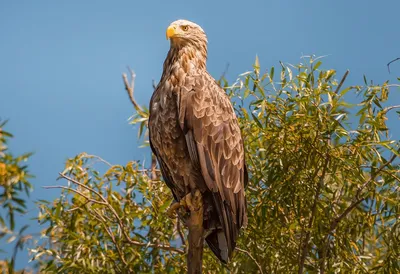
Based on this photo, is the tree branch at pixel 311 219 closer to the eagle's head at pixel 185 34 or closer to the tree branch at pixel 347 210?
the tree branch at pixel 347 210

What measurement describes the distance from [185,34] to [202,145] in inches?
26.2

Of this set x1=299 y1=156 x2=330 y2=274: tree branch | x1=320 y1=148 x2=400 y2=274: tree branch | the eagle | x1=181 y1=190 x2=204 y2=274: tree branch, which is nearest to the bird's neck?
the eagle

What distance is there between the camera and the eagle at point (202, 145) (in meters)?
3.64

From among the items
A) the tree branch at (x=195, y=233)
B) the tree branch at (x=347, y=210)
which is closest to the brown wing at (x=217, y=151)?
the tree branch at (x=195, y=233)

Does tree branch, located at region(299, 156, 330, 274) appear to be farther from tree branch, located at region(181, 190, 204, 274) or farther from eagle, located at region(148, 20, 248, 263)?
tree branch, located at region(181, 190, 204, 274)

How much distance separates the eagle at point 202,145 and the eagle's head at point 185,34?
12mm

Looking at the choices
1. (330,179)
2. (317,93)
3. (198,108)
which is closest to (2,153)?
(198,108)

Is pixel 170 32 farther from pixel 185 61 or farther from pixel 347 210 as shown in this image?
pixel 347 210

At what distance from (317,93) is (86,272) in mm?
1825

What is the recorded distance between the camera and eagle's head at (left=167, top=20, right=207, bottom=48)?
3.96 meters

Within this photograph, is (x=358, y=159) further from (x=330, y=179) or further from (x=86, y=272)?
(x=86, y=272)

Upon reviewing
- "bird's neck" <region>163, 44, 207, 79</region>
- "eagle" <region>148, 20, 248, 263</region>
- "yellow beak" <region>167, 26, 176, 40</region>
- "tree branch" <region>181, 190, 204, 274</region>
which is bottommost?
"tree branch" <region>181, 190, 204, 274</region>

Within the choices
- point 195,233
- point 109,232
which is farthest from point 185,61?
point 109,232

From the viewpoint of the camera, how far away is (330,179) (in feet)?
14.9
